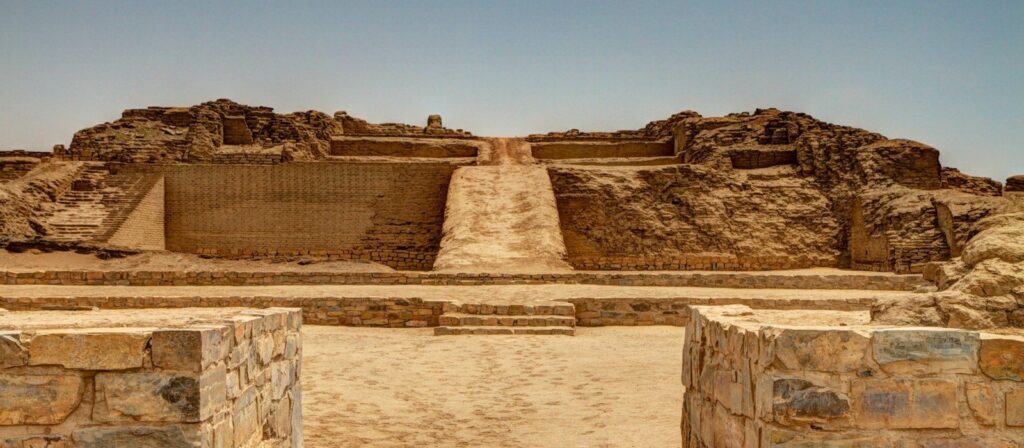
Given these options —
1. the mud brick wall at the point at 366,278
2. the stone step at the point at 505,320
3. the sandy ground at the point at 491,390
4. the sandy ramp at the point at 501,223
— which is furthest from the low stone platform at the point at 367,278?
the sandy ground at the point at 491,390

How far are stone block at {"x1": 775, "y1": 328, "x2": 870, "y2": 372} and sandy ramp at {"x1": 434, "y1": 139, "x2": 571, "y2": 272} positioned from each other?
36.5ft

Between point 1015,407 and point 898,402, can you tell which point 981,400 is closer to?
point 1015,407

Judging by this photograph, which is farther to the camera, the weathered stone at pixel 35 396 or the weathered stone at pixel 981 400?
the weathered stone at pixel 981 400

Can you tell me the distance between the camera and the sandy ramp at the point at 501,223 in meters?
15.1

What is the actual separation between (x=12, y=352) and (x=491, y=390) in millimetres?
4488

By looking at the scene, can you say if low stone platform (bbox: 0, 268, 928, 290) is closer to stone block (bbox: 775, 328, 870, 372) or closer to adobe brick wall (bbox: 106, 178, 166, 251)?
adobe brick wall (bbox: 106, 178, 166, 251)

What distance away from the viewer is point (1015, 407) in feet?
10.9

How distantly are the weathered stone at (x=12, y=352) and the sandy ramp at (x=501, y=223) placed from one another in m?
11.1

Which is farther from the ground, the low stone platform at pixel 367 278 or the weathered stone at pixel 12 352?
the weathered stone at pixel 12 352

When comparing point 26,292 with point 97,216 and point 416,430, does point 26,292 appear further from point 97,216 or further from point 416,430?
point 416,430

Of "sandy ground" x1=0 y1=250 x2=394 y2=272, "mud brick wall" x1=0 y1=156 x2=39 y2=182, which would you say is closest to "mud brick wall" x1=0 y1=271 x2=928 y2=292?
"sandy ground" x1=0 y1=250 x2=394 y2=272

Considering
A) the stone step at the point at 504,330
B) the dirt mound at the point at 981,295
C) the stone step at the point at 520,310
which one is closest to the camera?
the dirt mound at the point at 981,295

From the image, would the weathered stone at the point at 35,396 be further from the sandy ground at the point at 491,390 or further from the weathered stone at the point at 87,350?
the sandy ground at the point at 491,390

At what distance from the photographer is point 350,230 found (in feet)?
61.2
